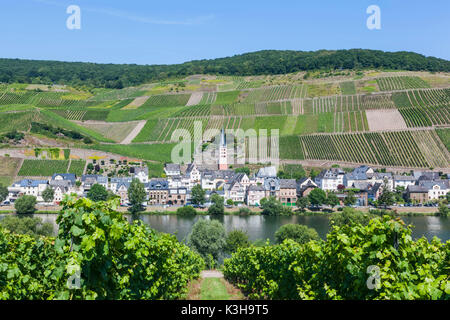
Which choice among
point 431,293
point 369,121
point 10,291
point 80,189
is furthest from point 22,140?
point 431,293

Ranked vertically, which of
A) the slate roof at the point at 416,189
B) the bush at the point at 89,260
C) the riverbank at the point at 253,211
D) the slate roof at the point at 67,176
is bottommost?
the riverbank at the point at 253,211

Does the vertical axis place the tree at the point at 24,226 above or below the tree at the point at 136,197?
above

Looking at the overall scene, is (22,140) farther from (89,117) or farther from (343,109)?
(343,109)

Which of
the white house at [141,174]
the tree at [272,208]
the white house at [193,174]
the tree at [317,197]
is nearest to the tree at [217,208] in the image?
the tree at [272,208]

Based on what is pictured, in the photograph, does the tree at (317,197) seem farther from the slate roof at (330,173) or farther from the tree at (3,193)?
the tree at (3,193)

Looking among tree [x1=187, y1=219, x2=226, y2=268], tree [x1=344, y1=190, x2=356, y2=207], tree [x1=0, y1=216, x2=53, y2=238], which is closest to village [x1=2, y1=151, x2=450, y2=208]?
tree [x1=344, y1=190, x2=356, y2=207]

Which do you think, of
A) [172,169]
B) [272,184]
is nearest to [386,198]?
[272,184]
